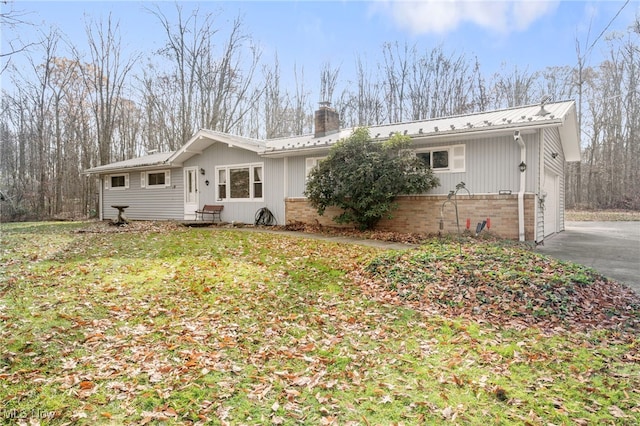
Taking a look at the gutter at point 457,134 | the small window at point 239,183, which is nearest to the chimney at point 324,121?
the gutter at point 457,134

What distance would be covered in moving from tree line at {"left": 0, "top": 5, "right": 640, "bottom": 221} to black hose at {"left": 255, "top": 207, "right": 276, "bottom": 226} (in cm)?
1123

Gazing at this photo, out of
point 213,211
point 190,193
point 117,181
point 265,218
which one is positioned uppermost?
point 117,181

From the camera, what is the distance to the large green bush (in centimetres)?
994

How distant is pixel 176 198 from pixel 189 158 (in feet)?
6.51

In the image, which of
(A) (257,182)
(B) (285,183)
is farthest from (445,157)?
(A) (257,182)

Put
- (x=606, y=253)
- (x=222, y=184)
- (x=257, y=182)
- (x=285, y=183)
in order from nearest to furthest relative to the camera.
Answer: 1. (x=606, y=253)
2. (x=285, y=183)
3. (x=257, y=182)
4. (x=222, y=184)

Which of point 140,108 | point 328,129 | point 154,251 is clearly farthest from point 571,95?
point 140,108

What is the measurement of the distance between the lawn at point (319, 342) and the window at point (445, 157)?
4.16 metres

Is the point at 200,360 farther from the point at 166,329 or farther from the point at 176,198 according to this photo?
the point at 176,198

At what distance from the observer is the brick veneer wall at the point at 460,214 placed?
908cm

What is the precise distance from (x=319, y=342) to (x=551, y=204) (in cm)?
1141

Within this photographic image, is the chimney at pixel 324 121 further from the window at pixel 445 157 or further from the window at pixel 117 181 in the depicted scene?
the window at pixel 117 181

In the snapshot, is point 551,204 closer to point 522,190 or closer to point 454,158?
point 522,190

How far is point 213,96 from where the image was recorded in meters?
22.7
